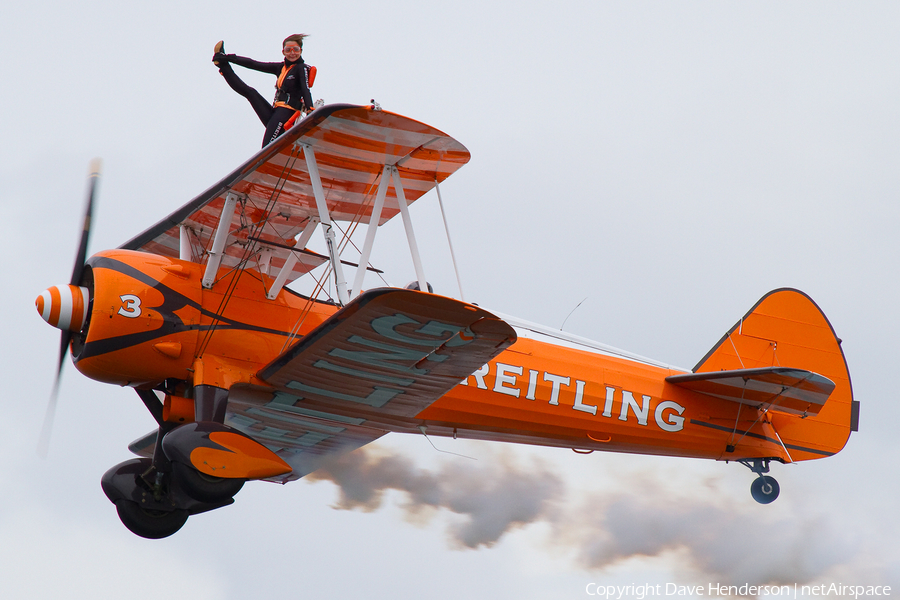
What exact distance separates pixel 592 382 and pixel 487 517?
2253mm

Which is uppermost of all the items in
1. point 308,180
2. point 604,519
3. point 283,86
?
point 283,86

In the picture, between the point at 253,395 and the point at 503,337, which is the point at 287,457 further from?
the point at 503,337

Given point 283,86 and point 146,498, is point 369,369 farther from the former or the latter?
point 283,86

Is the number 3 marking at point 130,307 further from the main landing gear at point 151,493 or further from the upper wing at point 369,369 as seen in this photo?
the upper wing at point 369,369

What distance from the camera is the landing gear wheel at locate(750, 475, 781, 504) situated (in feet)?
38.2

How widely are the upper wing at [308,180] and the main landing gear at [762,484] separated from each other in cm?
493

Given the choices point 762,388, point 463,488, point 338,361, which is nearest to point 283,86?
point 338,361

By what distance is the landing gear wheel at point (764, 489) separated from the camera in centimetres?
1163

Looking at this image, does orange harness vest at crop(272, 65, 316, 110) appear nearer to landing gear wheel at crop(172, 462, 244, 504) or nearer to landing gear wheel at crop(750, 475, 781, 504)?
landing gear wheel at crop(172, 462, 244, 504)

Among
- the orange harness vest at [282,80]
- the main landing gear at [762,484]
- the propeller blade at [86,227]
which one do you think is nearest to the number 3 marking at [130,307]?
the propeller blade at [86,227]

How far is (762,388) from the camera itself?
11312mm

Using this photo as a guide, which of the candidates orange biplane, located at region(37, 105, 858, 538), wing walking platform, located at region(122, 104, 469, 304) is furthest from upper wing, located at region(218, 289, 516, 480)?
wing walking platform, located at region(122, 104, 469, 304)

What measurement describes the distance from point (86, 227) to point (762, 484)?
766 cm

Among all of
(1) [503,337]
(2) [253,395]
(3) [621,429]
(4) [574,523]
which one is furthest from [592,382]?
(2) [253,395]
